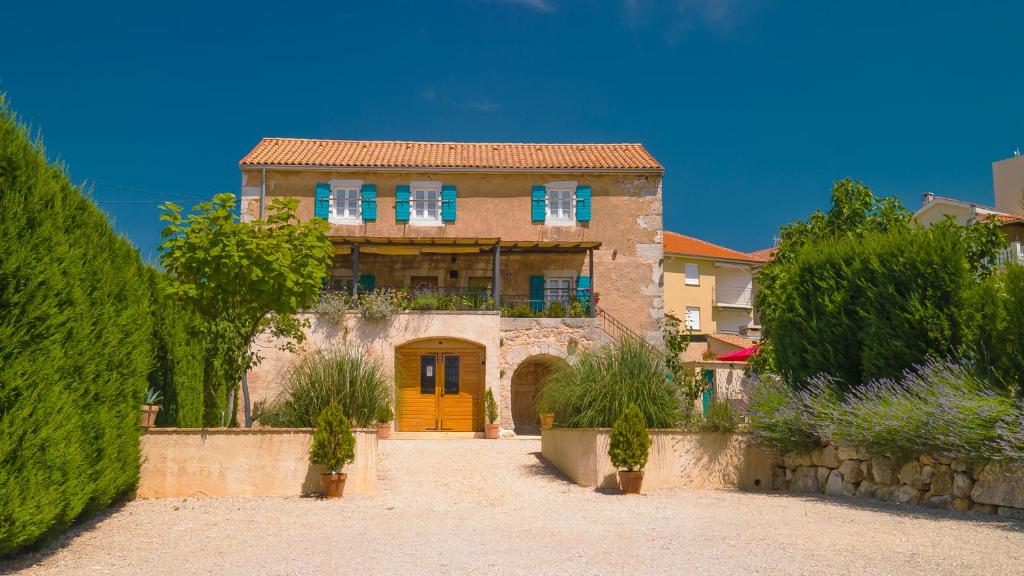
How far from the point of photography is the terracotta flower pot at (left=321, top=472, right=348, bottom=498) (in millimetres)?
9078

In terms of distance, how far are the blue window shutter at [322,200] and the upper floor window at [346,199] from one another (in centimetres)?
11

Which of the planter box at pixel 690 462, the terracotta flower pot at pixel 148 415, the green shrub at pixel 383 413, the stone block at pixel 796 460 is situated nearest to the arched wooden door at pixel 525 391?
the green shrub at pixel 383 413

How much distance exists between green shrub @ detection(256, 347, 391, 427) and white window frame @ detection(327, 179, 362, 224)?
895 cm

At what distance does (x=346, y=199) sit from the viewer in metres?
21.7

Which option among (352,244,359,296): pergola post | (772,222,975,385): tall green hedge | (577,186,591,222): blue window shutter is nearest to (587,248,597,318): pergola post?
(577,186,591,222): blue window shutter

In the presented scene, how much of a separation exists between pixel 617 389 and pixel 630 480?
4.48 ft

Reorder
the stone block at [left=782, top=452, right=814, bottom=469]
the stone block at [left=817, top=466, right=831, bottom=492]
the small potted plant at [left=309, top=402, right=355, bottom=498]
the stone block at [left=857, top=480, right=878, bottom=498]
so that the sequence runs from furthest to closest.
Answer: the stone block at [left=782, top=452, right=814, bottom=469], the stone block at [left=817, top=466, right=831, bottom=492], the small potted plant at [left=309, top=402, right=355, bottom=498], the stone block at [left=857, top=480, right=878, bottom=498]

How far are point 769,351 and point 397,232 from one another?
10.6m

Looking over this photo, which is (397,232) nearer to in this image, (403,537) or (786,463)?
(786,463)

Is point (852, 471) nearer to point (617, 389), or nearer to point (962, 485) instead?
point (962, 485)

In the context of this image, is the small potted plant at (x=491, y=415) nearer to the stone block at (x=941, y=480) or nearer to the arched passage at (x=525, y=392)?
the arched passage at (x=525, y=392)

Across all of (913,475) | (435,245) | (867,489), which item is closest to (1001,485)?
(913,475)

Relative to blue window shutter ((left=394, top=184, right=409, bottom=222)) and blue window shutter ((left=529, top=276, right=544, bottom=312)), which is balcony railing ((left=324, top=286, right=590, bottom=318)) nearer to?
blue window shutter ((left=529, top=276, right=544, bottom=312))

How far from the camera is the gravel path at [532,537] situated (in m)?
5.93
